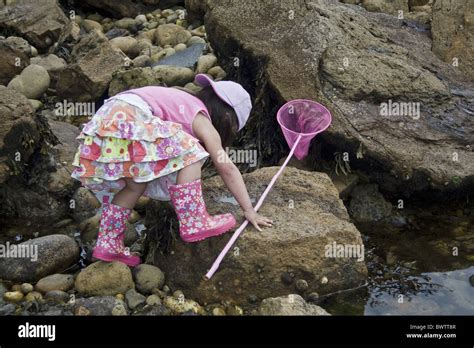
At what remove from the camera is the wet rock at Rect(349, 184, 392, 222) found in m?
5.11

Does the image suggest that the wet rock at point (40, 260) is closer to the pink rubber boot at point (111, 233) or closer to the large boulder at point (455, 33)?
the pink rubber boot at point (111, 233)

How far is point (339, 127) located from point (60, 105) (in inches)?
123

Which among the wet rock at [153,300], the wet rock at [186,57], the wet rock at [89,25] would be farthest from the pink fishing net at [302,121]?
the wet rock at [89,25]

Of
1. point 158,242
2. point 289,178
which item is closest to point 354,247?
point 289,178

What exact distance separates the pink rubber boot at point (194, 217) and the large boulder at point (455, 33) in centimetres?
329

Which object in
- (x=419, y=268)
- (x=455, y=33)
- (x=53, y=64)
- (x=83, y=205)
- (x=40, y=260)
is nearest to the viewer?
(x=40, y=260)

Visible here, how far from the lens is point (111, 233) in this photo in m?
3.98

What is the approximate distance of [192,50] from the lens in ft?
25.4

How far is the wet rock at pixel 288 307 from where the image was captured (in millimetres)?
3557

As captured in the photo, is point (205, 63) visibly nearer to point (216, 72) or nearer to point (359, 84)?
point (216, 72)

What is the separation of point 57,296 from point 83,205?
4.10ft

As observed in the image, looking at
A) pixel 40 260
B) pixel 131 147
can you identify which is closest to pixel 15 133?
pixel 40 260

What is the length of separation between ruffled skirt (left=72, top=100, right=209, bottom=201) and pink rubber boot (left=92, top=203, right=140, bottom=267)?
208 millimetres
